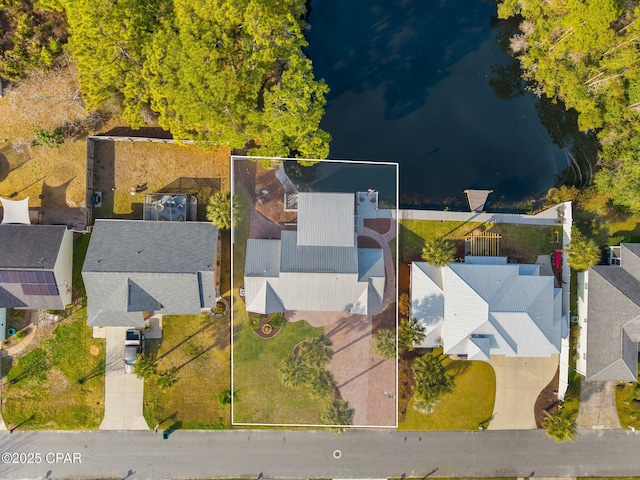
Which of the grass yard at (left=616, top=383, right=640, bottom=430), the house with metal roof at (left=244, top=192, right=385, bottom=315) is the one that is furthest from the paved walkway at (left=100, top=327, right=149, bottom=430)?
the grass yard at (left=616, top=383, right=640, bottom=430)

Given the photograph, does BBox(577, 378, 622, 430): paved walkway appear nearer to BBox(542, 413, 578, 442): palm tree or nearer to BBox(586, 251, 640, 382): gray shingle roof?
BBox(586, 251, 640, 382): gray shingle roof

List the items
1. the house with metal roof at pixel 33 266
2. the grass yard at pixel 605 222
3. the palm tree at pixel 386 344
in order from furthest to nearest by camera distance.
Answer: the grass yard at pixel 605 222 < the palm tree at pixel 386 344 < the house with metal roof at pixel 33 266

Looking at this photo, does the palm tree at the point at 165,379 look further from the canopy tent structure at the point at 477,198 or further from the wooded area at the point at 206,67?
the canopy tent structure at the point at 477,198

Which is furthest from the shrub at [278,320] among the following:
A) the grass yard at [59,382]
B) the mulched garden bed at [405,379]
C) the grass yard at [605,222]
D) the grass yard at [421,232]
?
the grass yard at [605,222]

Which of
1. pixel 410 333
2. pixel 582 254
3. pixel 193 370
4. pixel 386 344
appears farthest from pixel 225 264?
pixel 582 254

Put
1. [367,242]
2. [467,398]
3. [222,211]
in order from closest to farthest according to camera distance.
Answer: [222,211]
[367,242]
[467,398]

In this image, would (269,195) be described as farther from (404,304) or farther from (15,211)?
(15,211)
